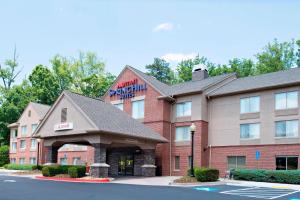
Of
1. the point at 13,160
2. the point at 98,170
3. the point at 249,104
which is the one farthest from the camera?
the point at 13,160

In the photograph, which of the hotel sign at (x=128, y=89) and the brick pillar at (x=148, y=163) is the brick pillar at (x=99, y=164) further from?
the hotel sign at (x=128, y=89)

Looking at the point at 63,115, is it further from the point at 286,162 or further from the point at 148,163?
the point at 286,162

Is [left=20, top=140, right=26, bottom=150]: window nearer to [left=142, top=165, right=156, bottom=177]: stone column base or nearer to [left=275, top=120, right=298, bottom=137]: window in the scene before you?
[left=142, top=165, right=156, bottom=177]: stone column base

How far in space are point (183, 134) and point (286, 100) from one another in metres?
9.70

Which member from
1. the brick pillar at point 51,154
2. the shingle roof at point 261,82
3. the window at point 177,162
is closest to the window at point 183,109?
the shingle roof at point 261,82

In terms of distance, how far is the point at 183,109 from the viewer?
119ft

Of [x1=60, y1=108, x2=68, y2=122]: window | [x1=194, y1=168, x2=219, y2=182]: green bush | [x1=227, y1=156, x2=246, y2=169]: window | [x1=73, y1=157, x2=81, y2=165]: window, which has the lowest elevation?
[x1=73, y1=157, x2=81, y2=165]: window

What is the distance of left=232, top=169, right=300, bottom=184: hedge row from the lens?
27.2 metres

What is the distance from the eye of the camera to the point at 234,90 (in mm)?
33750

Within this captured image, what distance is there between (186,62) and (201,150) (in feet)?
114

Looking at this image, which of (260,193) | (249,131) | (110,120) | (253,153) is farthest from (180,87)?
(260,193)

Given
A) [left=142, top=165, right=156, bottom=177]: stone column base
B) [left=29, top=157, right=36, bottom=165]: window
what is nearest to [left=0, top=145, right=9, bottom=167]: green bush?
[left=29, top=157, right=36, bottom=165]: window

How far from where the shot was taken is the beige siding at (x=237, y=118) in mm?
31156

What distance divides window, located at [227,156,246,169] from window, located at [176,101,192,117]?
553 centimetres
